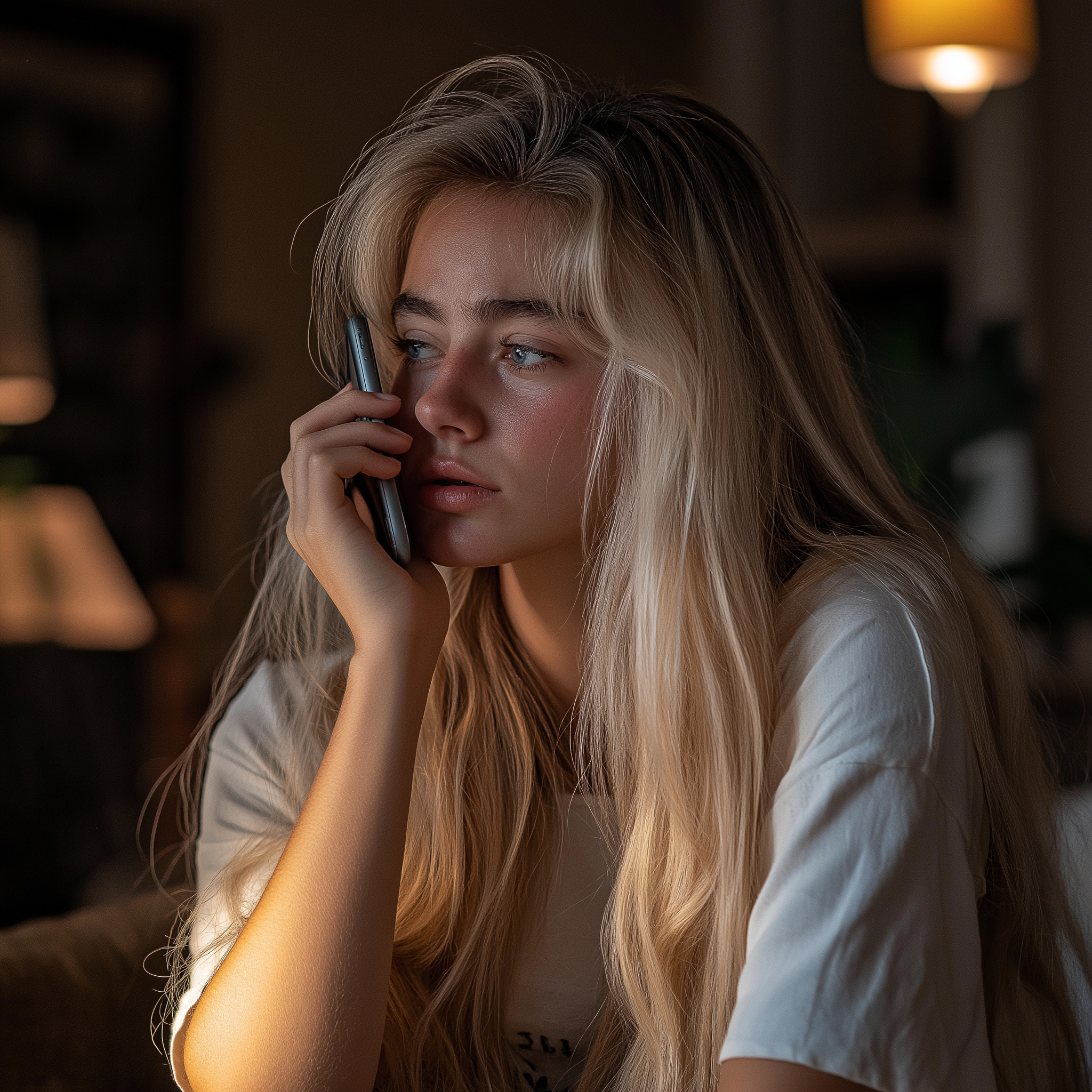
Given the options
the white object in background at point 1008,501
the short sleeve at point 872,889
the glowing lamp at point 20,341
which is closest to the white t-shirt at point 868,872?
the short sleeve at point 872,889

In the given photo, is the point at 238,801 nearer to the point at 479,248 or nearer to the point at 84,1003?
the point at 84,1003

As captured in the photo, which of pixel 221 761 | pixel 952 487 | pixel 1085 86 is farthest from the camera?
pixel 1085 86

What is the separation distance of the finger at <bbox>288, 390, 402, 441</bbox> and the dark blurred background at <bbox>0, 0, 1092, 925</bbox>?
146 cm

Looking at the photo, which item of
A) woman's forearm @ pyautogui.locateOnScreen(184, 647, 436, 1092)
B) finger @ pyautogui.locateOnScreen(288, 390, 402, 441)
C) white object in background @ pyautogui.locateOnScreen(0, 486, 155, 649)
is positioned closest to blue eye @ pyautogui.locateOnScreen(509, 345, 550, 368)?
finger @ pyautogui.locateOnScreen(288, 390, 402, 441)

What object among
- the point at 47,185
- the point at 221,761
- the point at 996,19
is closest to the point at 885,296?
the point at 996,19

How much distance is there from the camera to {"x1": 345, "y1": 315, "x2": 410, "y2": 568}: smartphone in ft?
3.19

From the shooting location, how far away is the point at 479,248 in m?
0.98

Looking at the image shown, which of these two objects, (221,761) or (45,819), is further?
(45,819)

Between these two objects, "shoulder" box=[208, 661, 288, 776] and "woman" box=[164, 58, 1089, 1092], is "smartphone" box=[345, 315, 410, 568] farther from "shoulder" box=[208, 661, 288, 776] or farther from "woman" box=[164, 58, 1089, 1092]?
"shoulder" box=[208, 661, 288, 776]

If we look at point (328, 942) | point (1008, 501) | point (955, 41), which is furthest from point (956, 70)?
point (328, 942)

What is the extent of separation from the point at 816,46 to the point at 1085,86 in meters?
0.79

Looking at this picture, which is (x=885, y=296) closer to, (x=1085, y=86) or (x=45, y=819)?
(x=1085, y=86)

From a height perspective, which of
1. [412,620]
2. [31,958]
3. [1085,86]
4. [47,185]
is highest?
[1085,86]

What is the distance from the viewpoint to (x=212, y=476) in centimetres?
283
